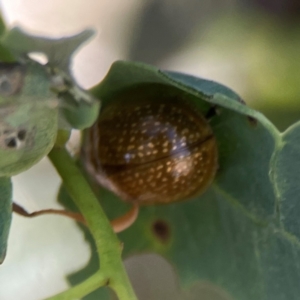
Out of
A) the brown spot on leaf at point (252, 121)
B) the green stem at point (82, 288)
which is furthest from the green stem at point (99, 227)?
the brown spot on leaf at point (252, 121)

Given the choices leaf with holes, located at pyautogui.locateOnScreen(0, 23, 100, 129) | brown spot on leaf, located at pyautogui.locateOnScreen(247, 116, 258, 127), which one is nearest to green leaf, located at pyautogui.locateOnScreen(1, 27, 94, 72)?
leaf with holes, located at pyautogui.locateOnScreen(0, 23, 100, 129)

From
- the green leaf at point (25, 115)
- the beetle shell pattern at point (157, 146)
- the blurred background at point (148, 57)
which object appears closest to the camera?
the green leaf at point (25, 115)

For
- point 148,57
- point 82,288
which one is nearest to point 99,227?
point 82,288

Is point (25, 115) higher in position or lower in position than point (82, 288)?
higher

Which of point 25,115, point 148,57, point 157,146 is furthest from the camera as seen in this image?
point 148,57

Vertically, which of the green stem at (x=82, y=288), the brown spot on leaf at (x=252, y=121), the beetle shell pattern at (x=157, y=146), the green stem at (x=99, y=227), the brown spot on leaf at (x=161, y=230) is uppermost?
the brown spot on leaf at (x=252, y=121)

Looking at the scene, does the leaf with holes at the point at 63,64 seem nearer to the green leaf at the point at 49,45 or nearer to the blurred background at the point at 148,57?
the green leaf at the point at 49,45

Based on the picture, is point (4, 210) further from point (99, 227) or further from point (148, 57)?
point (148, 57)
